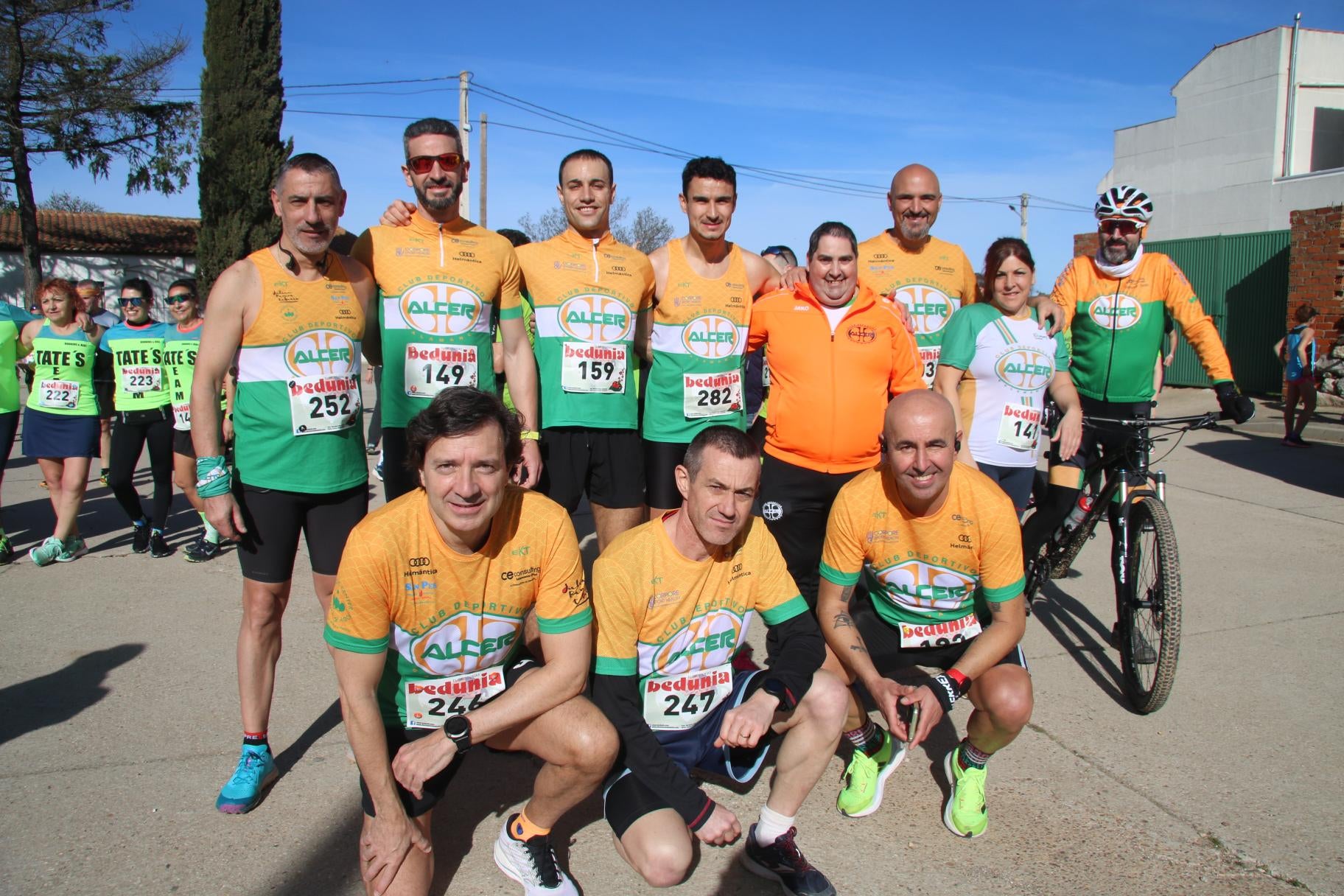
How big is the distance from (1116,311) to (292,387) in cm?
389

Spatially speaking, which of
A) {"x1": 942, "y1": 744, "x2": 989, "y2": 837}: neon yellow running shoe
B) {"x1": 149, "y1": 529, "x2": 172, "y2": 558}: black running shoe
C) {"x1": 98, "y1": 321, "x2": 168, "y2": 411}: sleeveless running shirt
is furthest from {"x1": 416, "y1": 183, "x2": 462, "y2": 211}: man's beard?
{"x1": 149, "y1": 529, "x2": 172, "y2": 558}: black running shoe

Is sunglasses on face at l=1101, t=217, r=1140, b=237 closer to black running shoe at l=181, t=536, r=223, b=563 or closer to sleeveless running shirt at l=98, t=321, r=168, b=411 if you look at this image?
black running shoe at l=181, t=536, r=223, b=563

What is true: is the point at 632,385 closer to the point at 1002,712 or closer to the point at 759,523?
the point at 759,523

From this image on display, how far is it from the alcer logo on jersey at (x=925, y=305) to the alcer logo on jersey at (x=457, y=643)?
263 cm

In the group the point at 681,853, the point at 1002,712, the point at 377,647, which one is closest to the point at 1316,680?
the point at 1002,712

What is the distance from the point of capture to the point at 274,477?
10.2 feet

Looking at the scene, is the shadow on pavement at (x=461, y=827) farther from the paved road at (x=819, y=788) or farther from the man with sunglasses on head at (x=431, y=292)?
the man with sunglasses on head at (x=431, y=292)

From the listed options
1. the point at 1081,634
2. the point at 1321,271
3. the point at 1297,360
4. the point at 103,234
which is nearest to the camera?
the point at 1081,634

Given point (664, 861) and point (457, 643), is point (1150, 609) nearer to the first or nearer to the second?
point (664, 861)

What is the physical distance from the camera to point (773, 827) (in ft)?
8.77

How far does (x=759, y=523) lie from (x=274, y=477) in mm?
1735

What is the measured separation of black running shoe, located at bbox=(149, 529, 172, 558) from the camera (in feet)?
20.5

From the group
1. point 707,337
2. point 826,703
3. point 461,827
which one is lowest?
point 461,827

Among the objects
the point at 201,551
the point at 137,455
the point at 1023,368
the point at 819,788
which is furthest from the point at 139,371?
the point at 1023,368
